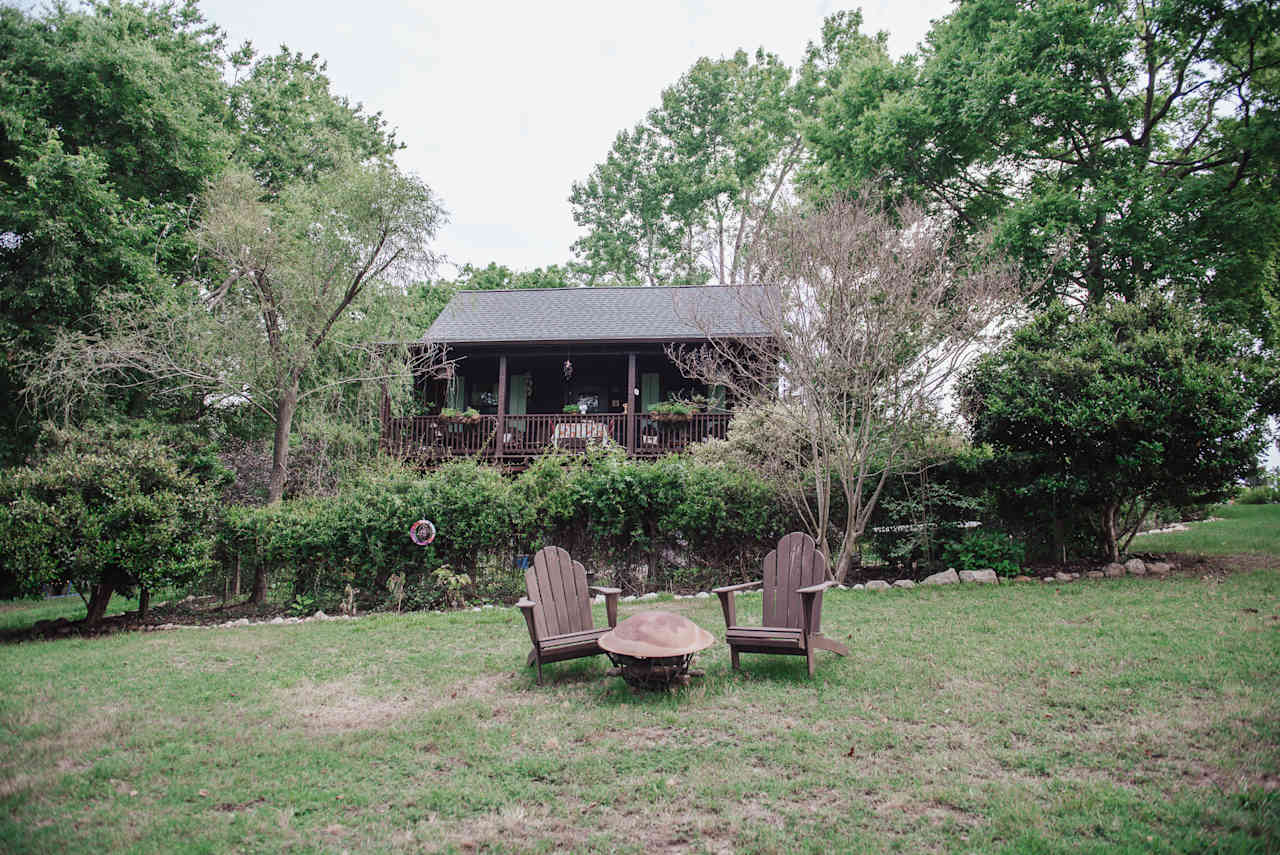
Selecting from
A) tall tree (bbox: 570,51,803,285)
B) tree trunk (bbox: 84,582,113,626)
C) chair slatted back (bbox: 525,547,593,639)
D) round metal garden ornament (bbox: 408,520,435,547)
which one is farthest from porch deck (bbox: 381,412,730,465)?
tall tree (bbox: 570,51,803,285)

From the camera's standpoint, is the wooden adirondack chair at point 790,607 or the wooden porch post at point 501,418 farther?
the wooden porch post at point 501,418

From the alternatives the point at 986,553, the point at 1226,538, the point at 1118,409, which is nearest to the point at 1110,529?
the point at 986,553

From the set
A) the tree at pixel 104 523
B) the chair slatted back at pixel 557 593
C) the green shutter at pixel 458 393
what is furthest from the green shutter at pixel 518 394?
the chair slatted back at pixel 557 593

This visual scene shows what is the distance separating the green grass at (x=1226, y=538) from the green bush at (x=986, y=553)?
3.19 metres

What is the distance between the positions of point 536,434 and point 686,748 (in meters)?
11.2

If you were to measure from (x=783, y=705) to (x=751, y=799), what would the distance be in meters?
1.24

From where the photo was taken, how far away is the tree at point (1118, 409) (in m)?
7.70

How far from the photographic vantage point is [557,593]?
17.3 ft

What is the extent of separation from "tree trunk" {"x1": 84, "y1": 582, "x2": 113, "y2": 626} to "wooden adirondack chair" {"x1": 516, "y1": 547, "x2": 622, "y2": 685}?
218 inches

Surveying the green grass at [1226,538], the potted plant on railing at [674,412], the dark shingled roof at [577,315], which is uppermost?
the dark shingled roof at [577,315]

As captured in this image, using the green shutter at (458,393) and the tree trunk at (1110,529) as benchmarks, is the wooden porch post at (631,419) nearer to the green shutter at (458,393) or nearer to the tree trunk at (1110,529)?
the green shutter at (458,393)

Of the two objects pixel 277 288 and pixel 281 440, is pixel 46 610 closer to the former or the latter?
pixel 281 440

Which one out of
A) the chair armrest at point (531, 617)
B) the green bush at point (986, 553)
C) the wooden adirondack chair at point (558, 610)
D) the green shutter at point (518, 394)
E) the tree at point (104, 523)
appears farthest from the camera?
the green shutter at point (518, 394)

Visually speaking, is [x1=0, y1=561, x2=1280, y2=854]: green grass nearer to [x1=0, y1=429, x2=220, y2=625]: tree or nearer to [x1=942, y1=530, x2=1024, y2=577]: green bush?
[x1=0, y1=429, x2=220, y2=625]: tree
